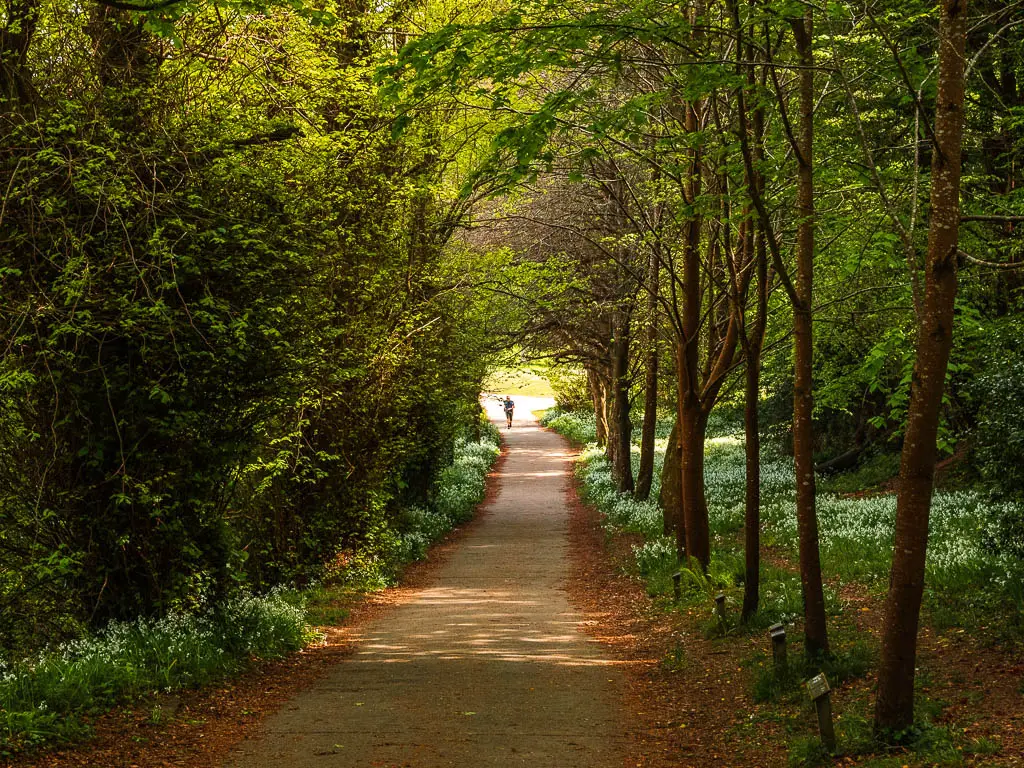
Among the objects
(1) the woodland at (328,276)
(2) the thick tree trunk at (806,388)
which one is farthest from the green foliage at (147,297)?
(2) the thick tree trunk at (806,388)

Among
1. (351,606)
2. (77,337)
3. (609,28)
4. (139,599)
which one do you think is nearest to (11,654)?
(139,599)

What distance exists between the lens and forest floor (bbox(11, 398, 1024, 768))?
6953 mm

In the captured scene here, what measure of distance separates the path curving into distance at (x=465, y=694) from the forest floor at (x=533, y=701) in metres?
0.03

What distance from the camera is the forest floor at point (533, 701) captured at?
6953 mm

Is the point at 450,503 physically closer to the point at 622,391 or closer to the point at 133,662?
the point at 622,391

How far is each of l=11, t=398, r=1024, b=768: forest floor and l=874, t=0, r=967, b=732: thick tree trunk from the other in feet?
3.34

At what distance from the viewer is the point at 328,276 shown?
13.1 m

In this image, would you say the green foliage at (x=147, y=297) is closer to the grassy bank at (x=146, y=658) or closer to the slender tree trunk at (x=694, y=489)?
the grassy bank at (x=146, y=658)

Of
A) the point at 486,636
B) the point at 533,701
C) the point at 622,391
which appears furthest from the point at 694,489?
the point at 622,391

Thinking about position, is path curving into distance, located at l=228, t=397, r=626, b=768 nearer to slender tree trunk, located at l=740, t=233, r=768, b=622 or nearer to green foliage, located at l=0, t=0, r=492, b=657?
slender tree trunk, located at l=740, t=233, r=768, b=622

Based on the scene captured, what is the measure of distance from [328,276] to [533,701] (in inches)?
264

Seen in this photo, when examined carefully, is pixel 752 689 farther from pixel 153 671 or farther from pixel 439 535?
pixel 439 535

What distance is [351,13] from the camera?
15992 millimetres

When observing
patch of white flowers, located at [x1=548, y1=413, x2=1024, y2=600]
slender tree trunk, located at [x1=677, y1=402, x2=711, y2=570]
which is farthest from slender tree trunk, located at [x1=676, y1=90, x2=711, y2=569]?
patch of white flowers, located at [x1=548, y1=413, x2=1024, y2=600]
